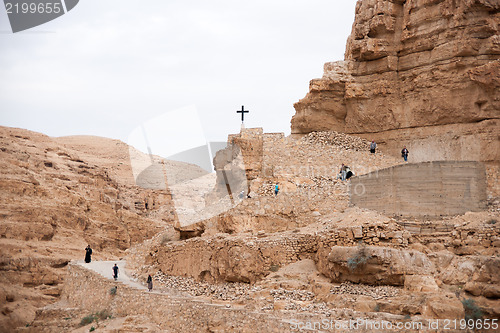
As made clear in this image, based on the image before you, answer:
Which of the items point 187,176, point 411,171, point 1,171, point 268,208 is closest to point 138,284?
point 268,208

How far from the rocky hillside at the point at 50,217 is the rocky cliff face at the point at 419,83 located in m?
8.80

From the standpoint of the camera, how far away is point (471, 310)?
1198 centimetres

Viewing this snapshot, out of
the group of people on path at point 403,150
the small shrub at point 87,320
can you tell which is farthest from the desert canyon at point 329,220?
the group of people on path at point 403,150

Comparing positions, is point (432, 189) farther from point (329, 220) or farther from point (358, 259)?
point (358, 259)

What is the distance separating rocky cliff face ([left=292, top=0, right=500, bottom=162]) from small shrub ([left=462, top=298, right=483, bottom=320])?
10011mm

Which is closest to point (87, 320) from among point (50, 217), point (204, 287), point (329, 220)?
point (204, 287)

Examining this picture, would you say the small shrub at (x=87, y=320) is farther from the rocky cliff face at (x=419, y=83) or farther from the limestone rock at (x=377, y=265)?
the rocky cliff face at (x=419, y=83)

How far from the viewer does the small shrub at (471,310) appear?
11859 millimetres

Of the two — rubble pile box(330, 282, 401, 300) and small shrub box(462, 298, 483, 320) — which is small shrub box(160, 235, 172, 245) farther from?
small shrub box(462, 298, 483, 320)

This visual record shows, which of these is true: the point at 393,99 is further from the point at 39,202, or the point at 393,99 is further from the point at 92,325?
the point at 39,202

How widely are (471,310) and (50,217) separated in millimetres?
19674

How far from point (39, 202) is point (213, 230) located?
11030 millimetres

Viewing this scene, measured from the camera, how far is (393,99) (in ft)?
79.0

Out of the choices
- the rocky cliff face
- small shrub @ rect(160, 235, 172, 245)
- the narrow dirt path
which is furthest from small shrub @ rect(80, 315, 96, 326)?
the rocky cliff face
